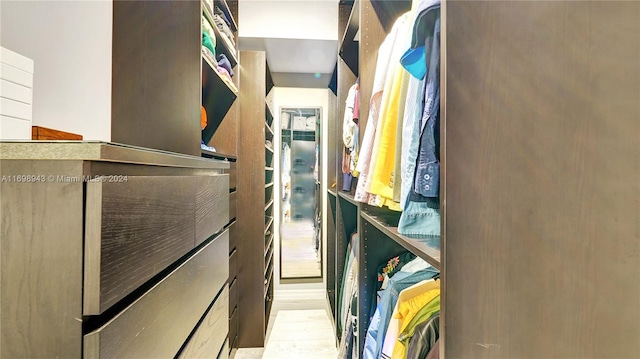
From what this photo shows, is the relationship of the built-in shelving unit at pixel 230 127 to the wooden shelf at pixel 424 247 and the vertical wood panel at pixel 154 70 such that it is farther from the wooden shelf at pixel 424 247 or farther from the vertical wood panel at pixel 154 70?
the wooden shelf at pixel 424 247

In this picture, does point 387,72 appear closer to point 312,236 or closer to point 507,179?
point 507,179

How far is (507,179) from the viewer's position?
47 cm

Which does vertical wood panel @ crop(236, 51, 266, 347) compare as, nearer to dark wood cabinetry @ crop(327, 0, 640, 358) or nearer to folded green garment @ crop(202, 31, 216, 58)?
folded green garment @ crop(202, 31, 216, 58)

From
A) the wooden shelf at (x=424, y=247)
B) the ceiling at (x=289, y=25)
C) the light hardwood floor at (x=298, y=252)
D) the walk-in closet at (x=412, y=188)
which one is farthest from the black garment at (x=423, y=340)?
the light hardwood floor at (x=298, y=252)

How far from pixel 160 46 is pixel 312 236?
7.31ft

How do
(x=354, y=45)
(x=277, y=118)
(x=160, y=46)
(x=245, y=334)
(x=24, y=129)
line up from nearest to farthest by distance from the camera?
(x=24, y=129) → (x=160, y=46) → (x=354, y=45) → (x=245, y=334) → (x=277, y=118)

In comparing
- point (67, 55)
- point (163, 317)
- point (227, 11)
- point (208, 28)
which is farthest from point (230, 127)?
point (163, 317)

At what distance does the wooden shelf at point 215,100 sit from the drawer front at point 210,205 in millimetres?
753

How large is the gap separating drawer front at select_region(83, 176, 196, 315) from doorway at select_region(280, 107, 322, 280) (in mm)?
2212

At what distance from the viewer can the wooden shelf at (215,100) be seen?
60.8 inches

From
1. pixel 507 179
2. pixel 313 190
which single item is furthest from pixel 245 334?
pixel 507 179

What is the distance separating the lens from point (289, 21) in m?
2.04

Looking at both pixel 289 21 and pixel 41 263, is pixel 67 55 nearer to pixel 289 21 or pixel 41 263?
pixel 41 263

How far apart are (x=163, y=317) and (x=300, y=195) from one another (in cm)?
233
